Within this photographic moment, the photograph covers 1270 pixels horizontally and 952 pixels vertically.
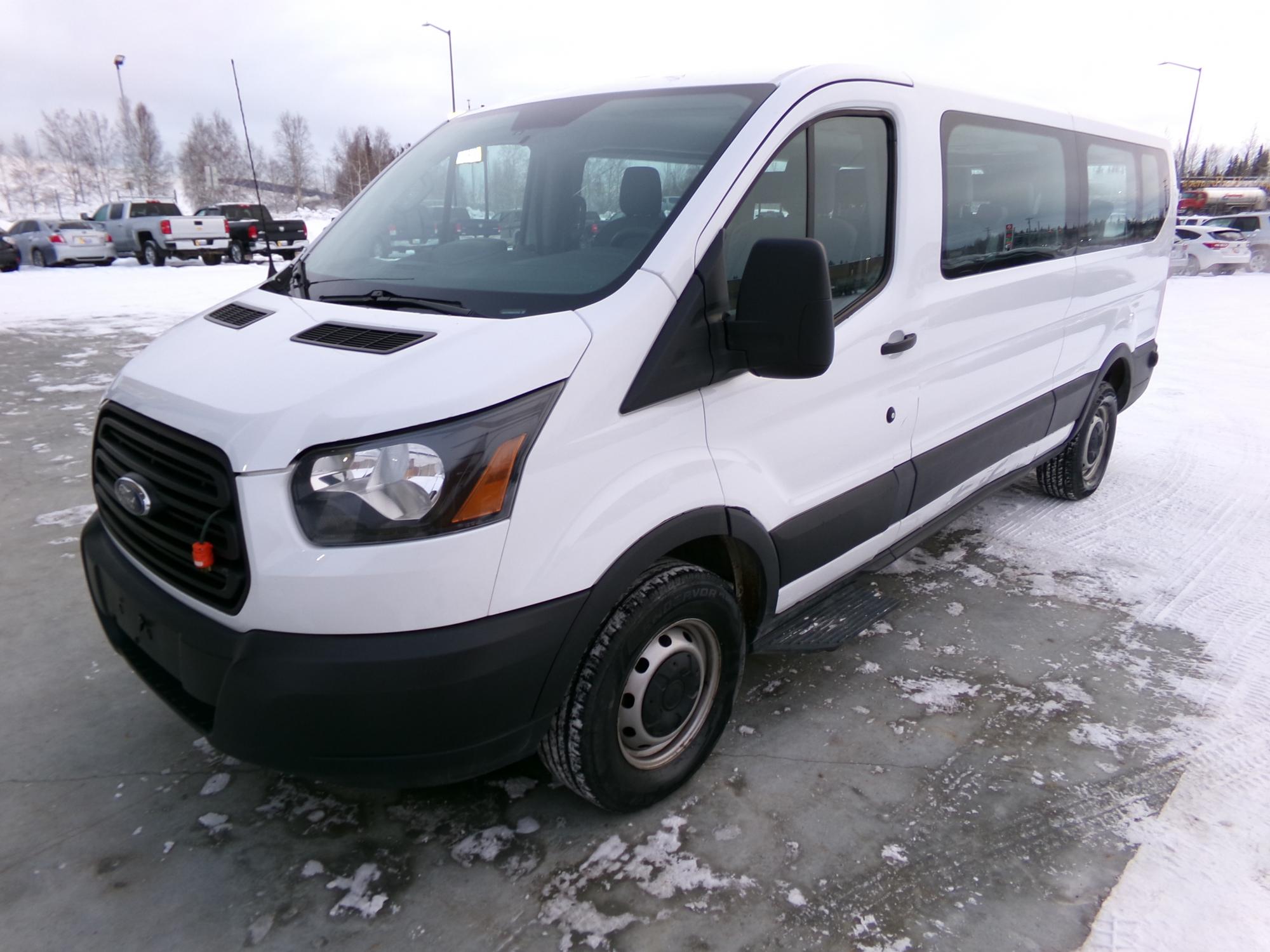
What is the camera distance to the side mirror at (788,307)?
7.06ft

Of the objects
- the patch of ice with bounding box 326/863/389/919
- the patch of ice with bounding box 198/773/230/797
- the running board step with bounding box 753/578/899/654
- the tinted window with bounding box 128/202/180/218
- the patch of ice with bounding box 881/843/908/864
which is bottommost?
the patch of ice with bounding box 881/843/908/864

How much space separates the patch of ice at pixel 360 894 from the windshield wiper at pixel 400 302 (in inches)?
59.7

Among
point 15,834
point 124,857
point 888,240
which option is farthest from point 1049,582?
point 15,834

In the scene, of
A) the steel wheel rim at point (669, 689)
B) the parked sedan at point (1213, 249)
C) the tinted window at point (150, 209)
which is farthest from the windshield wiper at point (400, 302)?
the tinted window at point (150, 209)

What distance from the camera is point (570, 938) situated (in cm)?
212

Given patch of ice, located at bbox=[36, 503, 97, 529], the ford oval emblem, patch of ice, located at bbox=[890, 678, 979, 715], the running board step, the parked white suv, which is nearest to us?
the ford oval emblem

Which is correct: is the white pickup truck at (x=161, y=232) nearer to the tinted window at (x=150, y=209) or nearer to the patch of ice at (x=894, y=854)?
the tinted window at (x=150, y=209)

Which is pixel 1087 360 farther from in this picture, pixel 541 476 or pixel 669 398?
pixel 541 476

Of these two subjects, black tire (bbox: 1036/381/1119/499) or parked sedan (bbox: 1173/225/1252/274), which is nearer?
black tire (bbox: 1036/381/1119/499)

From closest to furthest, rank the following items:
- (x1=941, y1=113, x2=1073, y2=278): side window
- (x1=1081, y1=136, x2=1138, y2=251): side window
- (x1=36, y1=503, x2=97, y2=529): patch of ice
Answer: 1. (x1=941, y1=113, x2=1073, y2=278): side window
2. (x1=1081, y1=136, x2=1138, y2=251): side window
3. (x1=36, y1=503, x2=97, y2=529): patch of ice

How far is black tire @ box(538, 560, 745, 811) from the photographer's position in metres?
2.24

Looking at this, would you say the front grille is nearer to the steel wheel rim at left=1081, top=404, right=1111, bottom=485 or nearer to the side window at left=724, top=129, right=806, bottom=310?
the side window at left=724, top=129, right=806, bottom=310

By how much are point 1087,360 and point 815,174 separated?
290 centimetres

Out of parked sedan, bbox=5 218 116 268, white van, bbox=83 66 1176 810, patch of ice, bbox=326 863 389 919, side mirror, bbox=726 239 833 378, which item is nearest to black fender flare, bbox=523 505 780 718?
white van, bbox=83 66 1176 810
